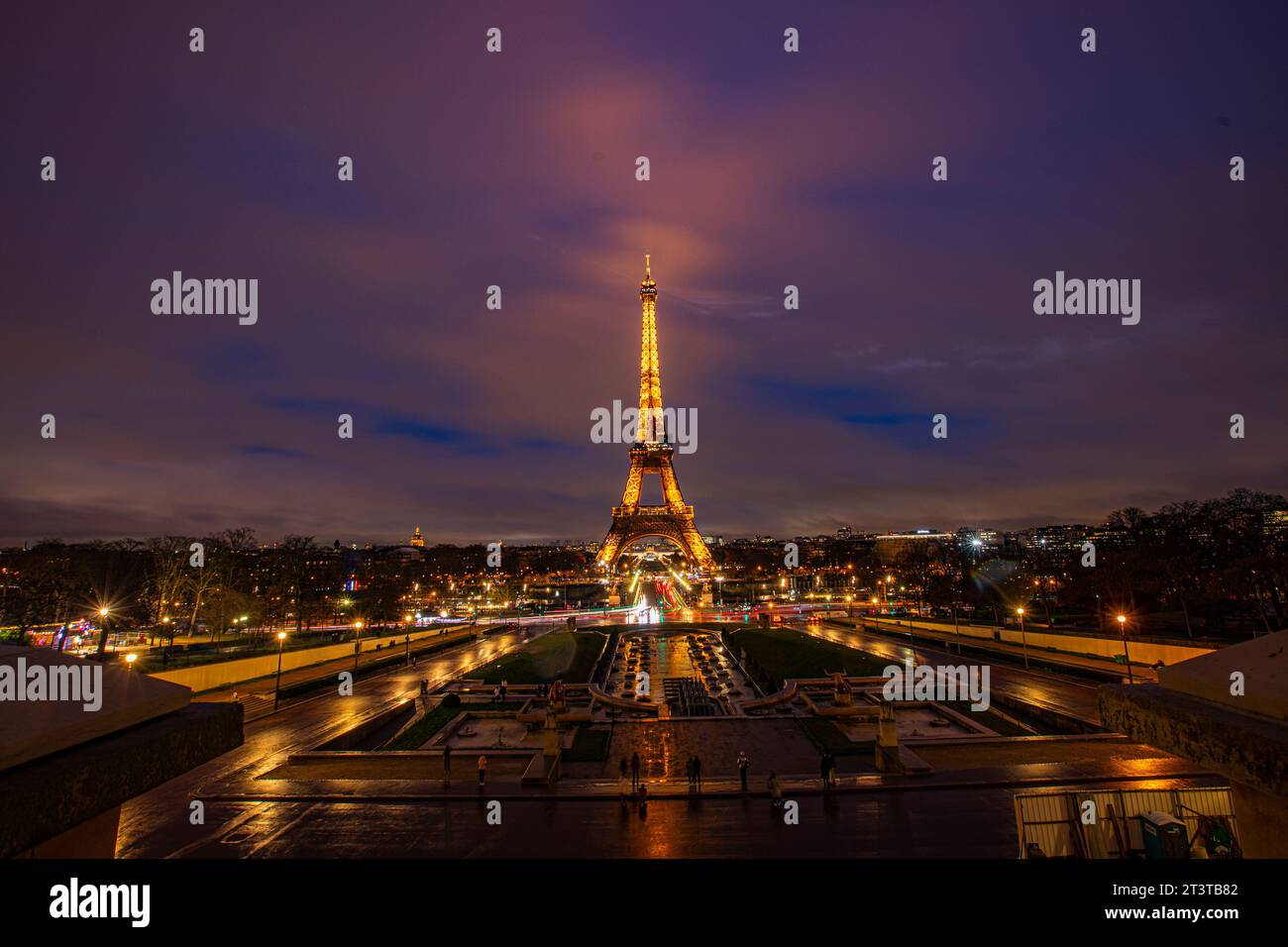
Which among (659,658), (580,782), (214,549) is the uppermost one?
(214,549)

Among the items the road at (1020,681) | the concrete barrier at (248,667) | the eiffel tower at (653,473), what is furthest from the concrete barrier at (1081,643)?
the eiffel tower at (653,473)

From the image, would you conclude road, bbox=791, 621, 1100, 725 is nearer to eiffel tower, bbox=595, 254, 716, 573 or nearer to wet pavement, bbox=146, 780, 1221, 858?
wet pavement, bbox=146, 780, 1221, 858

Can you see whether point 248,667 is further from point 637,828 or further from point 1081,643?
point 1081,643

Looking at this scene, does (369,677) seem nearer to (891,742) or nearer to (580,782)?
(580,782)

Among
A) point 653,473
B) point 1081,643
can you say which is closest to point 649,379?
point 653,473

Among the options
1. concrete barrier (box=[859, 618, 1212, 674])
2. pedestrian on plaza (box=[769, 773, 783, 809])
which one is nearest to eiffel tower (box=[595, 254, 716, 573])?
concrete barrier (box=[859, 618, 1212, 674])
